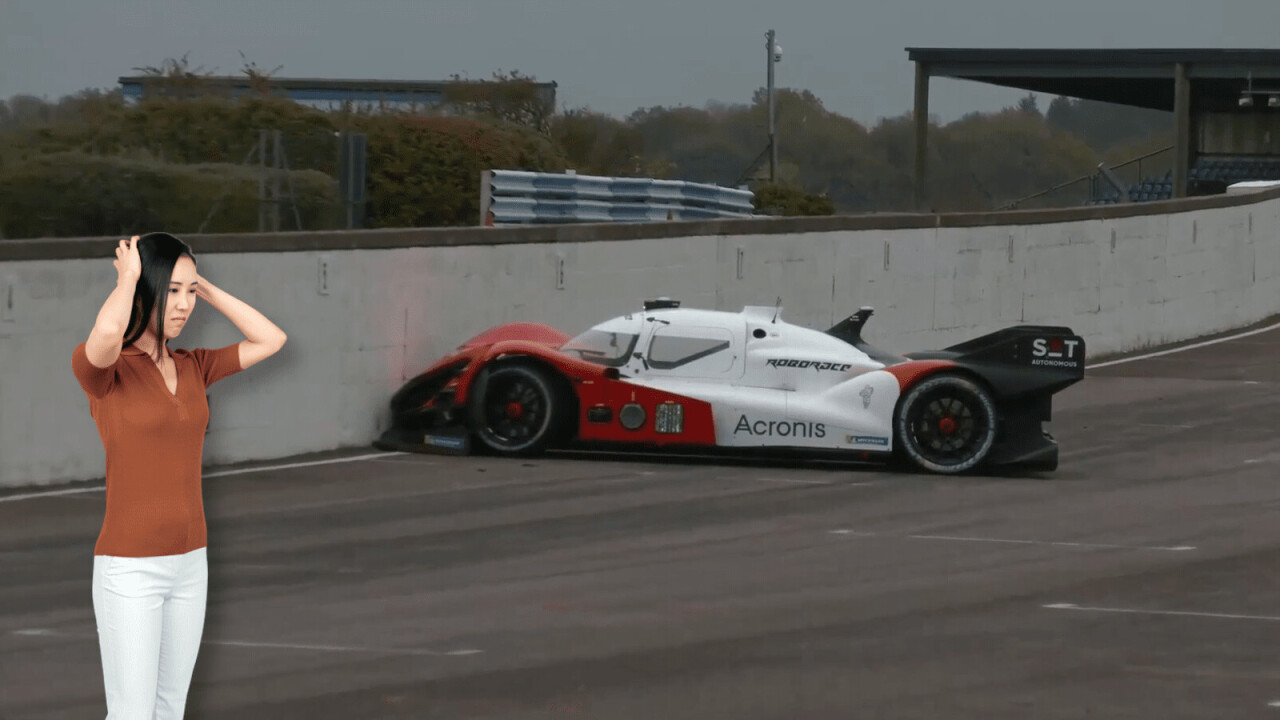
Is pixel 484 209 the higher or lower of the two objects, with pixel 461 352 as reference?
higher

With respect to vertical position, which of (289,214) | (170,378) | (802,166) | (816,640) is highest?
(802,166)

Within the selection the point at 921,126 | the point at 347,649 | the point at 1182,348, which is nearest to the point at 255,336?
the point at 347,649

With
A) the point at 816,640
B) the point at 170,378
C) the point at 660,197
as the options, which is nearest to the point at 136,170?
the point at 660,197

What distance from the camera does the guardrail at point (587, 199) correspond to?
96.0ft

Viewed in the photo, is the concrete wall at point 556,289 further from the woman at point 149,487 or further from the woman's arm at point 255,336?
the woman at point 149,487

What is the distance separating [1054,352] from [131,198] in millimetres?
18793

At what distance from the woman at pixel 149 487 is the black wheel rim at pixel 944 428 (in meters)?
11.5

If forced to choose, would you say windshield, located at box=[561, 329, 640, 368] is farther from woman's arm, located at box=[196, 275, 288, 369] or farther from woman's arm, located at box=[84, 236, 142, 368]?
woman's arm, located at box=[84, 236, 142, 368]

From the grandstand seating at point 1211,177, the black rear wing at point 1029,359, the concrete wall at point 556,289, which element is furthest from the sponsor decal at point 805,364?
the grandstand seating at point 1211,177

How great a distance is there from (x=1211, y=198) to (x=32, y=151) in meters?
21.0

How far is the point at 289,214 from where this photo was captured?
99.7ft

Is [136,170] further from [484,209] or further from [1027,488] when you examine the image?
[1027,488]

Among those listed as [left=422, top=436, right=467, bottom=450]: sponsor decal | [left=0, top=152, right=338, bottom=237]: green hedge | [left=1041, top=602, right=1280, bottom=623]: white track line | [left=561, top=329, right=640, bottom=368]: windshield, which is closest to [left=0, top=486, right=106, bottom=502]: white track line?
[left=422, top=436, right=467, bottom=450]: sponsor decal

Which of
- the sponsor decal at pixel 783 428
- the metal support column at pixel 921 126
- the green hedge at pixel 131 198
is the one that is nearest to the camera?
the sponsor decal at pixel 783 428
